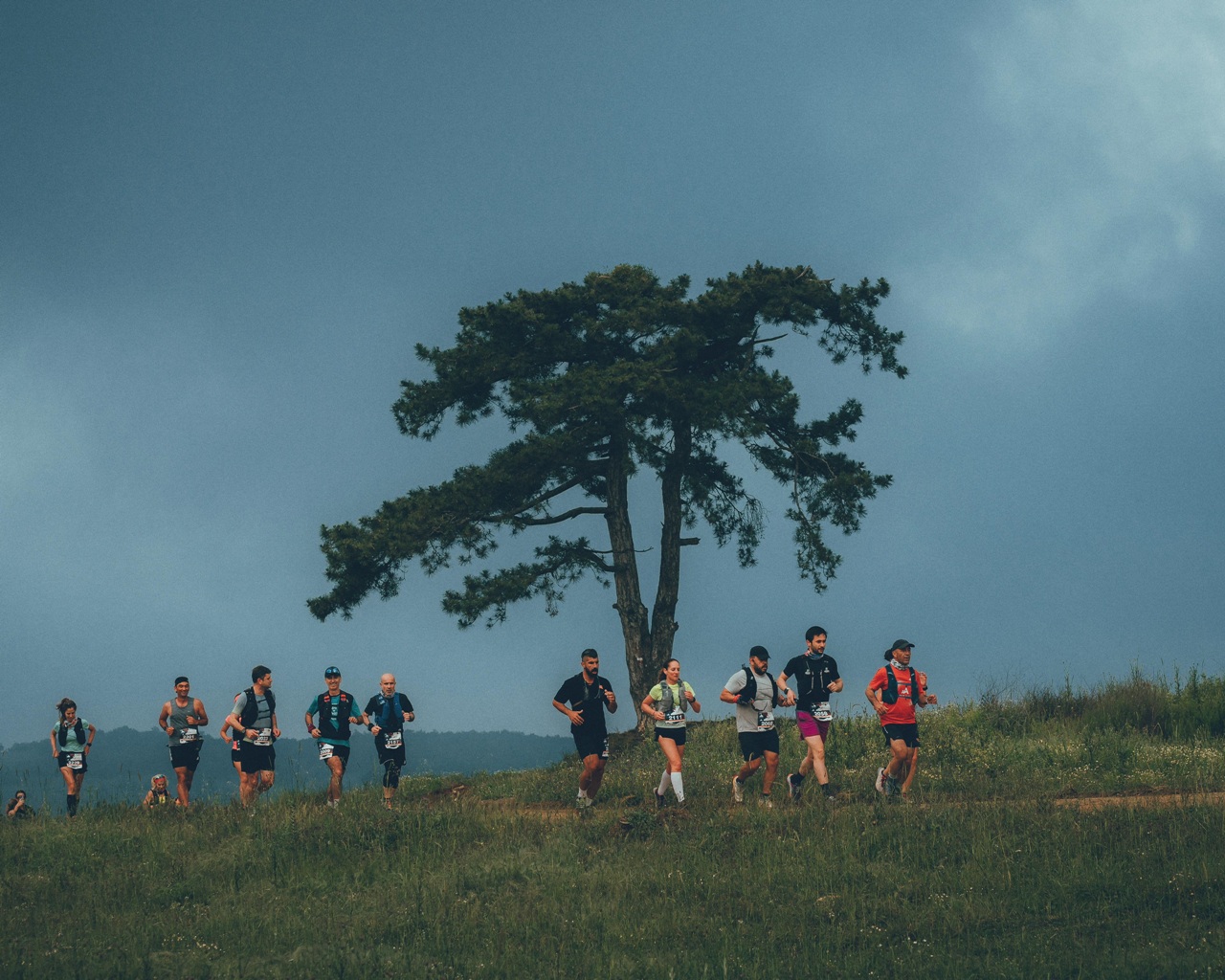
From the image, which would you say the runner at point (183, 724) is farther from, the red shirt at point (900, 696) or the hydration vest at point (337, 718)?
the red shirt at point (900, 696)

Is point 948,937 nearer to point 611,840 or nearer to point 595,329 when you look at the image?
point 611,840

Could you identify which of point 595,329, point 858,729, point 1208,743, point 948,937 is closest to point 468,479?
point 595,329

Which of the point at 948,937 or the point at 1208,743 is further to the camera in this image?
the point at 1208,743

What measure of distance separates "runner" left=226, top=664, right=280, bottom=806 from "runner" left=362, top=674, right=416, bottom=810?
54.5 inches

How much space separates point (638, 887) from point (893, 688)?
4.93 meters

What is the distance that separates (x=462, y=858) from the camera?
13.5 m

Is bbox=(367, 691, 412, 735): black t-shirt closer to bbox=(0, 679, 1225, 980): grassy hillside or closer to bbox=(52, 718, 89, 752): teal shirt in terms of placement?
bbox=(0, 679, 1225, 980): grassy hillside

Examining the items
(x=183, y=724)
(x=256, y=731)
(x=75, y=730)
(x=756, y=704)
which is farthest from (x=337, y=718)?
(x=75, y=730)

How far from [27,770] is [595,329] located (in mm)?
15076

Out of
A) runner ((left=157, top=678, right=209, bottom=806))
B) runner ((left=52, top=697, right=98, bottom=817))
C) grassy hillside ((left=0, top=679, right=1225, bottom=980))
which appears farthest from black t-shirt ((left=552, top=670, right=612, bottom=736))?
runner ((left=52, top=697, right=98, bottom=817))

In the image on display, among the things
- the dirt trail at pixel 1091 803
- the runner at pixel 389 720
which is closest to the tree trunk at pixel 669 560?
the dirt trail at pixel 1091 803

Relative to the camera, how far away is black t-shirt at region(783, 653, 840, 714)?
15336 mm

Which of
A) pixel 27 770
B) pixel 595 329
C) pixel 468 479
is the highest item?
pixel 595 329

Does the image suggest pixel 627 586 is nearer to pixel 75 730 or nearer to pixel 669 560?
pixel 669 560
